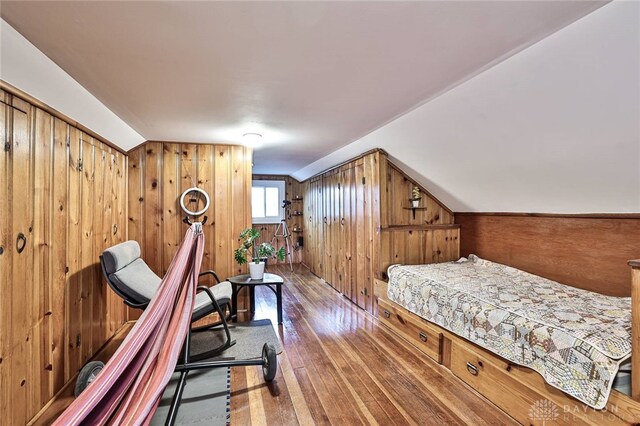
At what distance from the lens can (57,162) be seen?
2088 millimetres

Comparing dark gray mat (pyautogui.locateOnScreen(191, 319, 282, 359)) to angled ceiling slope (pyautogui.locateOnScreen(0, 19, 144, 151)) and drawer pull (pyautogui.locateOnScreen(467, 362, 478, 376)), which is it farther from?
angled ceiling slope (pyautogui.locateOnScreen(0, 19, 144, 151))

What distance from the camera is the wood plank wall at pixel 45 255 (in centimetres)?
161

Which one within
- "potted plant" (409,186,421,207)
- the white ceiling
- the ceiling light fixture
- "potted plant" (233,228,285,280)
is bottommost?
"potted plant" (233,228,285,280)

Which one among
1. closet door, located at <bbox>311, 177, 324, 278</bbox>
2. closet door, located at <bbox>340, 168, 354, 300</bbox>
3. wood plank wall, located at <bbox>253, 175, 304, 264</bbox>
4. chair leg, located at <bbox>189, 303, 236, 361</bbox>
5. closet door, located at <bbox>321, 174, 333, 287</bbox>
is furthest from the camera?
wood plank wall, located at <bbox>253, 175, 304, 264</bbox>

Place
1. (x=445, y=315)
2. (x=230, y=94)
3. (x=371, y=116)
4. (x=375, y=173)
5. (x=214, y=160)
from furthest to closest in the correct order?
1. (x=214, y=160)
2. (x=375, y=173)
3. (x=371, y=116)
4. (x=445, y=315)
5. (x=230, y=94)

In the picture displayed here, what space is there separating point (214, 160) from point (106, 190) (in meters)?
1.31

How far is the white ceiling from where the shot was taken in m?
1.32

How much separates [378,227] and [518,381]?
2.04m

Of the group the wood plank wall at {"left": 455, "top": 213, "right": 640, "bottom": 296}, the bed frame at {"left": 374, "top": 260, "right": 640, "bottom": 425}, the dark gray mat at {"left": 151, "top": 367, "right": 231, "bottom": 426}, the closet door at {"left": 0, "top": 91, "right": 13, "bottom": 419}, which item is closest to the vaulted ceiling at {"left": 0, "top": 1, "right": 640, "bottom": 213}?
the wood plank wall at {"left": 455, "top": 213, "right": 640, "bottom": 296}

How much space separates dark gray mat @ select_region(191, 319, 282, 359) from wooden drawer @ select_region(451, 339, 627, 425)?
158 centimetres

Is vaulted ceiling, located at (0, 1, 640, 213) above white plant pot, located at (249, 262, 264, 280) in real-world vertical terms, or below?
above

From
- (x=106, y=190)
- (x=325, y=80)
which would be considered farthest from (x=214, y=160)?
(x=325, y=80)

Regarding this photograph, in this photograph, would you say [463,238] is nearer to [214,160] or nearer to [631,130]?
[631,130]

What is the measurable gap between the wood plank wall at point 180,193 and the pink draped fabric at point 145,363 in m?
1.88
